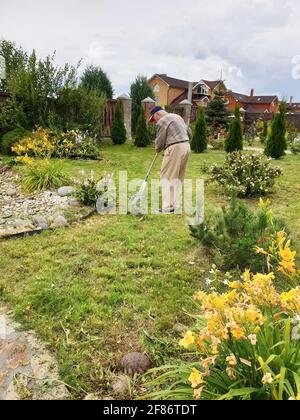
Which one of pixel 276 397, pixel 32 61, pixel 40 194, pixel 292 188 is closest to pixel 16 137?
pixel 32 61

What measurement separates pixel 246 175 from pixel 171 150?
73.9 inches

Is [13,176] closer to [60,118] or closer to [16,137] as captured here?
[16,137]

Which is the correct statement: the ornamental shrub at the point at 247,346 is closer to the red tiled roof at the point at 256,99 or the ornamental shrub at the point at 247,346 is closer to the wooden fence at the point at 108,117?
the wooden fence at the point at 108,117

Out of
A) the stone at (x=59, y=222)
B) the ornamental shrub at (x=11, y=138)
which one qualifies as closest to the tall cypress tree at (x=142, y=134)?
the ornamental shrub at (x=11, y=138)

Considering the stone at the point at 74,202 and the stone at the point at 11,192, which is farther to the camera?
the stone at the point at 11,192

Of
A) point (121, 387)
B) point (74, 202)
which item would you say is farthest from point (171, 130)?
point (121, 387)

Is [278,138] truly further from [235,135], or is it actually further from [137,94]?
[137,94]

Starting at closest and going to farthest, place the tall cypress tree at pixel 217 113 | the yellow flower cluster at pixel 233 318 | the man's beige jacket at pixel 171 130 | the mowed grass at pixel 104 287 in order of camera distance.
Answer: the yellow flower cluster at pixel 233 318
the mowed grass at pixel 104 287
the man's beige jacket at pixel 171 130
the tall cypress tree at pixel 217 113

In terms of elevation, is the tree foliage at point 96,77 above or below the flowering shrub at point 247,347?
above

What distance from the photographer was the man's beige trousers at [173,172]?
5.50 m

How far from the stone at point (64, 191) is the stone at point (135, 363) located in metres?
4.18

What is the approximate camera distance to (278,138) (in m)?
11.5

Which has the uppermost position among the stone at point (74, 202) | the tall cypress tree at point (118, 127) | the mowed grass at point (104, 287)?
the tall cypress tree at point (118, 127)

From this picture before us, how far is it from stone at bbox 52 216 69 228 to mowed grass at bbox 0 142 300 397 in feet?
0.47
